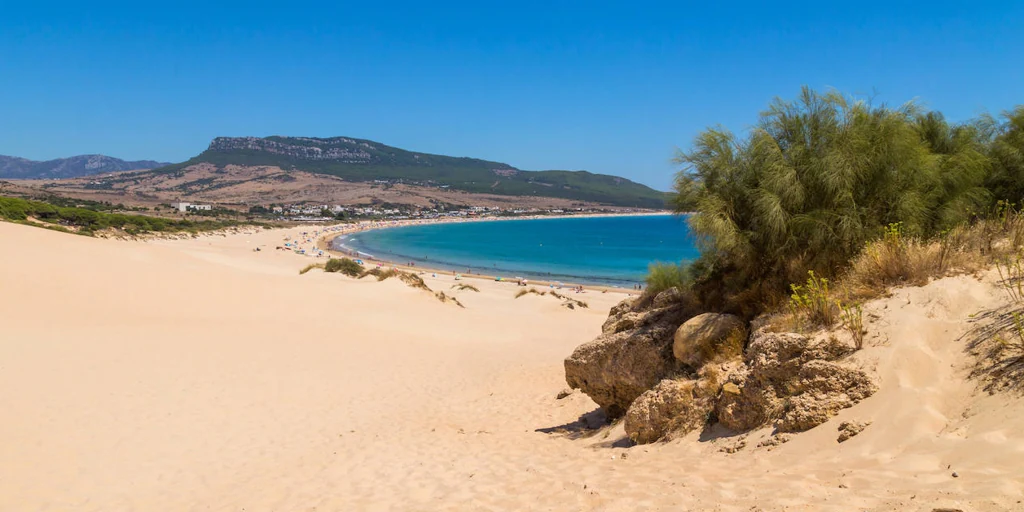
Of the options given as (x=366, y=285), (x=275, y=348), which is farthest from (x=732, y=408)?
(x=366, y=285)

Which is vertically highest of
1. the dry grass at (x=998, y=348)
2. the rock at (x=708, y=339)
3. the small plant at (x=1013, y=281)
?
the small plant at (x=1013, y=281)

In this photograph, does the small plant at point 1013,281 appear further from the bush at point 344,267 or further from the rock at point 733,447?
the bush at point 344,267

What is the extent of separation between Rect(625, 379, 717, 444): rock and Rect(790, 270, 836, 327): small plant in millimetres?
1305

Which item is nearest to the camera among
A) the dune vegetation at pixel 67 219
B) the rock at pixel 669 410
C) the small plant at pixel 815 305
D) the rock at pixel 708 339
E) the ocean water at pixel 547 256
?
the small plant at pixel 815 305

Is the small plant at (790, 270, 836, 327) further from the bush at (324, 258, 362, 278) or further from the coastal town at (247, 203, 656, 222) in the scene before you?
the coastal town at (247, 203, 656, 222)

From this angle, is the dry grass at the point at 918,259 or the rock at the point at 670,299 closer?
the dry grass at the point at 918,259

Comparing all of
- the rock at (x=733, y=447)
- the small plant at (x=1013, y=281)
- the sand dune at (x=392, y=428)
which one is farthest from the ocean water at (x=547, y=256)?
the rock at (x=733, y=447)

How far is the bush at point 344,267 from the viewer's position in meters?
33.6

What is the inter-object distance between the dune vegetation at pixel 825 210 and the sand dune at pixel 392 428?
2.98ft

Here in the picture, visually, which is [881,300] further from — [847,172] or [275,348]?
[275,348]

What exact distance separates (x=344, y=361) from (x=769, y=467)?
38.6 feet

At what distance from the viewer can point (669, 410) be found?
656 centimetres

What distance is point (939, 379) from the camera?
469 cm

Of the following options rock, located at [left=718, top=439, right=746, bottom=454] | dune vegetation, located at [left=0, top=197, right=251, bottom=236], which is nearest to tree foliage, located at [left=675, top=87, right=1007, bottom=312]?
rock, located at [left=718, top=439, right=746, bottom=454]
